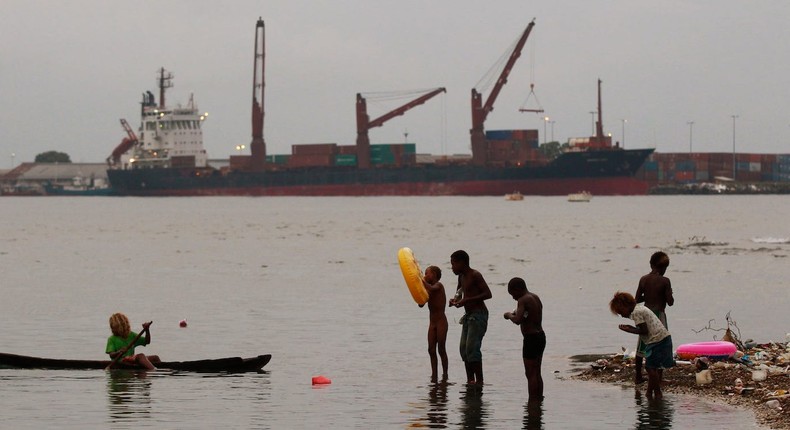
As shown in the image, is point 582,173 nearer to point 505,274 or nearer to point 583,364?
point 505,274

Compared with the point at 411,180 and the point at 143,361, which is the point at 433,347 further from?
the point at 411,180

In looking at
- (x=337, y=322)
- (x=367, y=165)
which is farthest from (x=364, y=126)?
(x=337, y=322)

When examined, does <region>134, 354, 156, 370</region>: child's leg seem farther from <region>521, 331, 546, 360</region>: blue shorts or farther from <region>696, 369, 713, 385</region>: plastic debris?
<region>696, 369, 713, 385</region>: plastic debris

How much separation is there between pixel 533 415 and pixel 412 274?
2320mm

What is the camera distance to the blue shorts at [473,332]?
16.8 meters

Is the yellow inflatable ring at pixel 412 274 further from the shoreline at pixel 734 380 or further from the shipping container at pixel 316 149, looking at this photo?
the shipping container at pixel 316 149

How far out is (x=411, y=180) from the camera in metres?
179

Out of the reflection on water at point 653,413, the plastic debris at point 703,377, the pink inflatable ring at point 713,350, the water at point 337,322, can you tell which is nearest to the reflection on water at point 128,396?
the water at point 337,322

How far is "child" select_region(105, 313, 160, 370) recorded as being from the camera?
18812mm

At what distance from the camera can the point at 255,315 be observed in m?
31.5

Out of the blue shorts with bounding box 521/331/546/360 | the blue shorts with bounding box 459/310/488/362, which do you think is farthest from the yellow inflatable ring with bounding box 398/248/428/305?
the blue shorts with bounding box 521/331/546/360

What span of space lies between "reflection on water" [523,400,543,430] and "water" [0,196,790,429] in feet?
0.18

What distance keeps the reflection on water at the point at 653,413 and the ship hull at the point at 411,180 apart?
14641 centimetres

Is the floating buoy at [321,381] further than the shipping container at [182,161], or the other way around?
the shipping container at [182,161]
